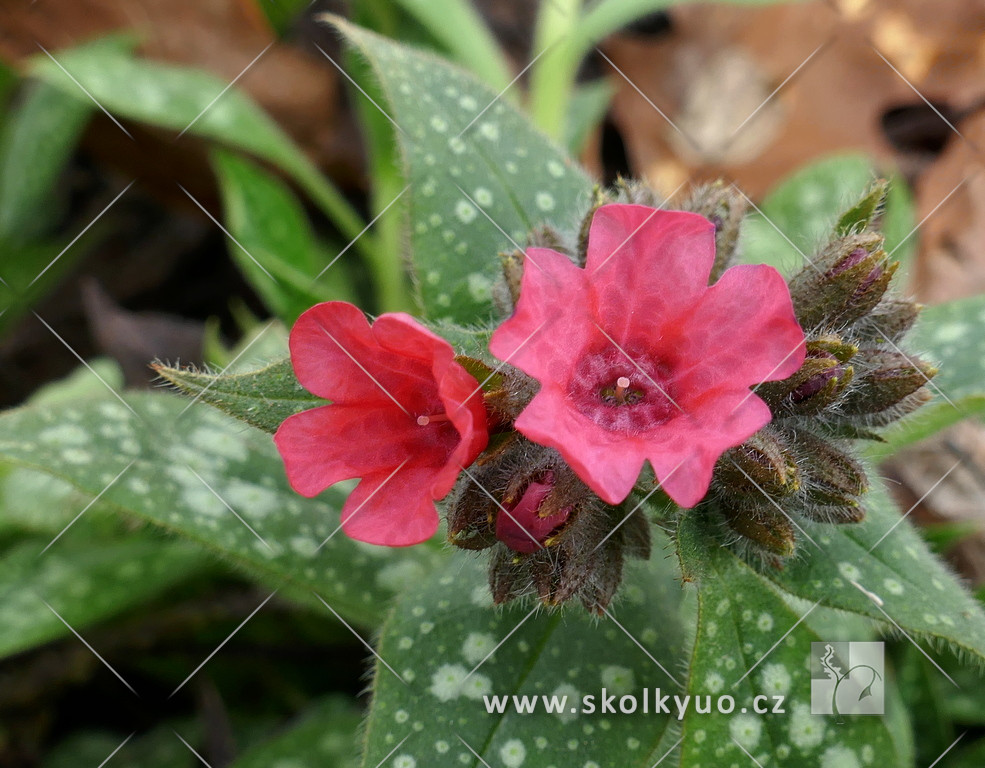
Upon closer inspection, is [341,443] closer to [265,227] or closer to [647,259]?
[647,259]

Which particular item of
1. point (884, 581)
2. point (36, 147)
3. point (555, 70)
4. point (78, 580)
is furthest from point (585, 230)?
point (36, 147)

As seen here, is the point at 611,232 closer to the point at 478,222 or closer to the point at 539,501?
the point at 539,501

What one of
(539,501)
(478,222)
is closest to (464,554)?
(539,501)

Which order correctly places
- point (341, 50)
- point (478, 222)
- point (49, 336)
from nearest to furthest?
point (478, 222), point (49, 336), point (341, 50)

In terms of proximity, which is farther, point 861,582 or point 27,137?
point 27,137

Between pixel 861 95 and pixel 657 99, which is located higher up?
pixel 861 95

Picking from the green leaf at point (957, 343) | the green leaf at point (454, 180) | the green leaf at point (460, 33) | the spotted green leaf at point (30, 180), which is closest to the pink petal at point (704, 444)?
the green leaf at point (454, 180)

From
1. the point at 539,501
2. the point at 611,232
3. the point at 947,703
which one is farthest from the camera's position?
the point at 947,703
